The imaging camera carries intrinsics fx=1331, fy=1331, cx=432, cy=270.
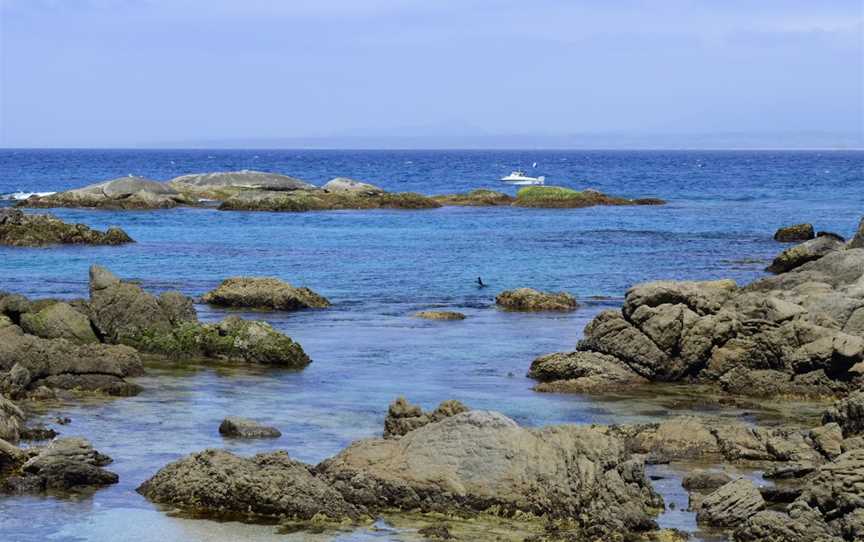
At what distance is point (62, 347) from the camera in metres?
27.1

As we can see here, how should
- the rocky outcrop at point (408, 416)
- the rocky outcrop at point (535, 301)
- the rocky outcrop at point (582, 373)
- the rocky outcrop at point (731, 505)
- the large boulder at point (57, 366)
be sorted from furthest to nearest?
1. the rocky outcrop at point (535, 301)
2. the rocky outcrop at point (582, 373)
3. the large boulder at point (57, 366)
4. the rocky outcrop at point (408, 416)
5. the rocky outcrop at point (731, 505)

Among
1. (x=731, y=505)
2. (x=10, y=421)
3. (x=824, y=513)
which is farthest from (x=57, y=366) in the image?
(x=824, y=513)

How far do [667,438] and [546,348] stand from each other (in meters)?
11.2

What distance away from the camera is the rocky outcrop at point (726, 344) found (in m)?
26.9

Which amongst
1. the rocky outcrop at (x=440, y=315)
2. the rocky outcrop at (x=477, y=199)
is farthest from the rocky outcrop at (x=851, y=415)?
the rocky outcrop at (x=477, y=199)

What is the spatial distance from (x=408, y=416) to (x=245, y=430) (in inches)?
107

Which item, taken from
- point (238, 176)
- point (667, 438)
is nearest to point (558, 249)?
point (667, 438)

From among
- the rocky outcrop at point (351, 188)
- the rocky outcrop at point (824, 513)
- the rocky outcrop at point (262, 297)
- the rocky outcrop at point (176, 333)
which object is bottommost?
the rocky outcrop at point (351, 188)

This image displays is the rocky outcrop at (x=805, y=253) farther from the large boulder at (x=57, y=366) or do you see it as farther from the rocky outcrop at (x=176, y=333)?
the large boulder at (x=57, y=366)

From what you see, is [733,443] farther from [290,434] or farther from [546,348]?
[546,348]

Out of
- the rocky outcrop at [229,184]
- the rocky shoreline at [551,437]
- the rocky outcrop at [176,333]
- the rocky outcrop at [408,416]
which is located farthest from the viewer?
the rocky outcrop at [229,184]

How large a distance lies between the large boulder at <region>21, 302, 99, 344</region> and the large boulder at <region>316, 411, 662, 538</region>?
42.9 ft

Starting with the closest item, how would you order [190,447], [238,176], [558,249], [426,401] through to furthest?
[190,447] → [426,401] → [558,249] → [238,176]

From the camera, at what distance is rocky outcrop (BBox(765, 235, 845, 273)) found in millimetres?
47469
